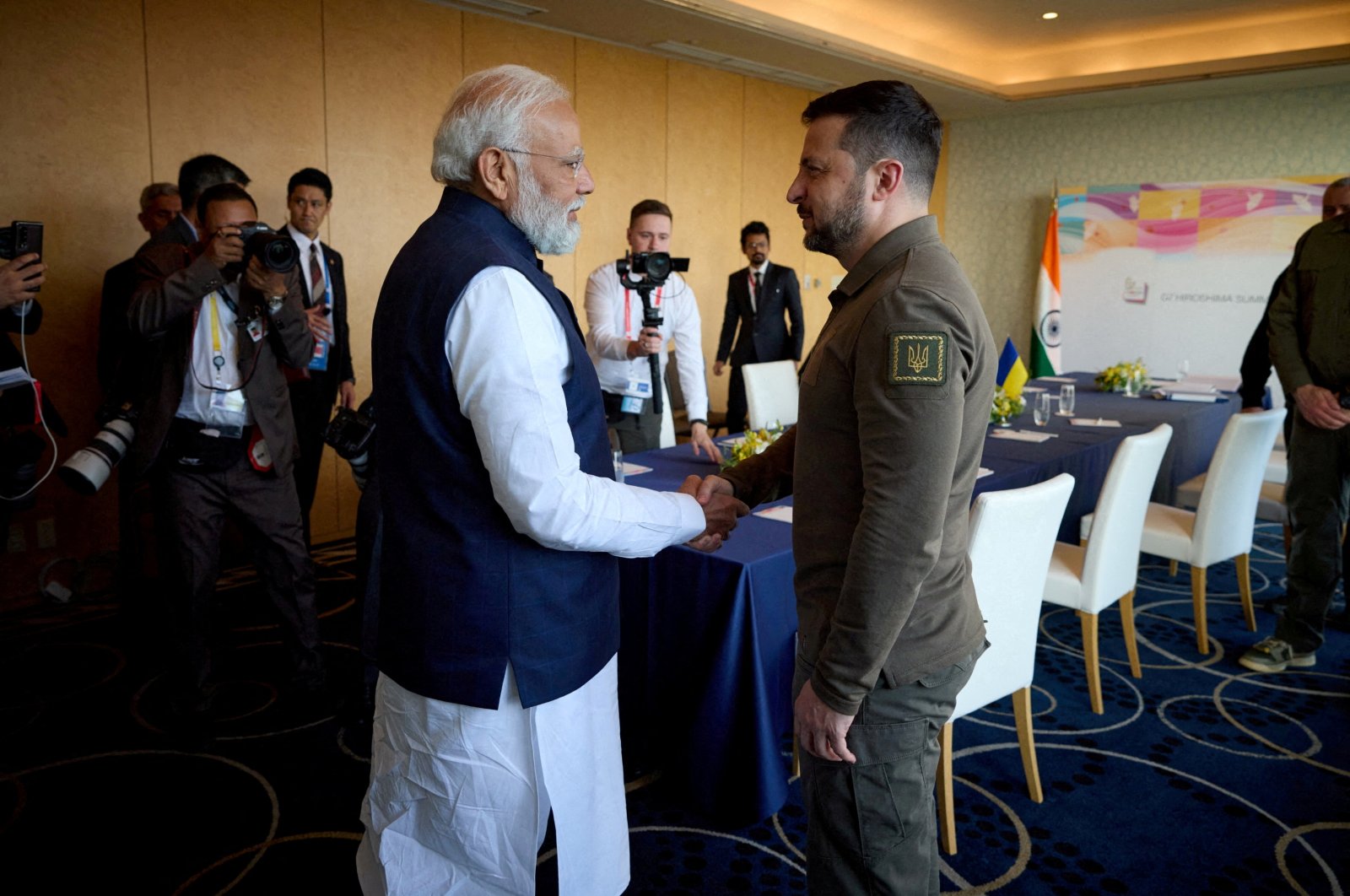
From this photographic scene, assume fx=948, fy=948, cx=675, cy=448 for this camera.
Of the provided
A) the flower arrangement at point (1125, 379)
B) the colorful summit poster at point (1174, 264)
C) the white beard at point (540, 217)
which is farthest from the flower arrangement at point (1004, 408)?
the colorful summit poster at point (1174, 264)

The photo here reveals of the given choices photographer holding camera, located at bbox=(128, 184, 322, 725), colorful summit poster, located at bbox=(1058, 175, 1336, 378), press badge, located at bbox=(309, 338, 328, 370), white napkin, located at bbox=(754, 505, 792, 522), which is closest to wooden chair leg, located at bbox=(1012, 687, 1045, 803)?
white napkin, located at bbox=(754, 505, 792, 522)

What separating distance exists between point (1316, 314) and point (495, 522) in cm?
327

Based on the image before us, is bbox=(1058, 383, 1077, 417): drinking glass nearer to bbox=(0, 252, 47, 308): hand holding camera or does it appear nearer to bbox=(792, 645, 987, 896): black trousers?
bbox=(792, 645, 987, 896): black trousers

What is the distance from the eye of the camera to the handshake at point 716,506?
5.81ft

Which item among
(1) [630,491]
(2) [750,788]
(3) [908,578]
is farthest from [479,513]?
(2) [750,788]

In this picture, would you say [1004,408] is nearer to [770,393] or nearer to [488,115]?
[770,393]

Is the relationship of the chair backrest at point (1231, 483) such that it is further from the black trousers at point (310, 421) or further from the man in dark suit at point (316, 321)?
the black trousers at point (310, 421)

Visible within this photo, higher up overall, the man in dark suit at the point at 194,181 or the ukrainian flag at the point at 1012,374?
the man in dark suit at the point at 194,181

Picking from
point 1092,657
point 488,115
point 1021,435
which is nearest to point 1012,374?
point 1021,435

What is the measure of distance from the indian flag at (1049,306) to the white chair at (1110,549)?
20.0 ft

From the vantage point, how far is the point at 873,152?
4.64 ft

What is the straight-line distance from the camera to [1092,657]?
311 centimetres

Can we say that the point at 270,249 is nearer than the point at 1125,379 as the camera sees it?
Yes

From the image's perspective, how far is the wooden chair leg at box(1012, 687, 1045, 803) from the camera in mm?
2600
